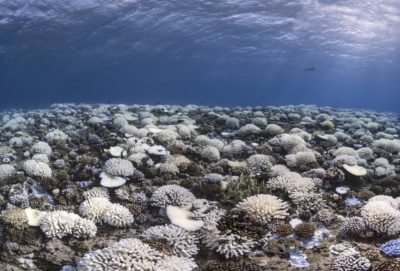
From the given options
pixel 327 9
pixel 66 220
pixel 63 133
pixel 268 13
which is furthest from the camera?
pixel 268 13

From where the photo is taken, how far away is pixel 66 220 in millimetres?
A: 6867

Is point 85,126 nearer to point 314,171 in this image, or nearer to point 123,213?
point 123,213

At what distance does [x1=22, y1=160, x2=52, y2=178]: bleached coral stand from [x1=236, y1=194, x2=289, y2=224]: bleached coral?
5.04 m

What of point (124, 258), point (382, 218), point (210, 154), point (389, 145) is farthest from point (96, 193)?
point (389, 145)

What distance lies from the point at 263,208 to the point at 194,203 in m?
1.46

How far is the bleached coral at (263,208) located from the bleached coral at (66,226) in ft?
9.27

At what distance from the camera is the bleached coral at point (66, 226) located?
674cm

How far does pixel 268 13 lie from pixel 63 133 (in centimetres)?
3033

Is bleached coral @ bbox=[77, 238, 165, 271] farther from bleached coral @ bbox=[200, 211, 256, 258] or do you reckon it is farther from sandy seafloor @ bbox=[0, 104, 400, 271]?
bleached coral @ bbox=[200, 211, 256, 258]

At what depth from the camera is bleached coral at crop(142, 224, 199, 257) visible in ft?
20.3

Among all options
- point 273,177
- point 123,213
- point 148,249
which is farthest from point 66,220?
point 273,177

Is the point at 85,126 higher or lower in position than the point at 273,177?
lower

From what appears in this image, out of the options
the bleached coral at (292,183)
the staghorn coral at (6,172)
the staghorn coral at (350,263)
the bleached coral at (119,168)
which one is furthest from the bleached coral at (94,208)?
the staghorn coral at (350,263)

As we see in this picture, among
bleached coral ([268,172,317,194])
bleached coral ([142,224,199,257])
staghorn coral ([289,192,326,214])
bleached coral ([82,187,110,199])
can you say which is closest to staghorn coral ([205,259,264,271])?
bleached coral ([142,224,199,257])
